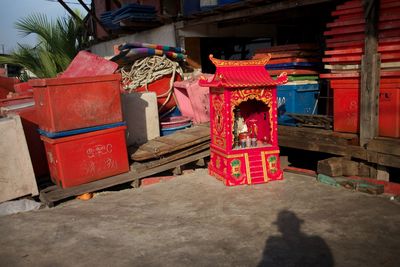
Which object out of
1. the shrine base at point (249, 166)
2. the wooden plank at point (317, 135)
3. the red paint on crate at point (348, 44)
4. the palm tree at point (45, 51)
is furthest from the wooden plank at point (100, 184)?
the palm tree at point (45, 51)

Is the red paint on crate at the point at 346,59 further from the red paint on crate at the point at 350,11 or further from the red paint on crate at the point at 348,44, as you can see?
the red paint on crate at the point at 350,11

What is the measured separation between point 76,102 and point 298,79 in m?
4.49

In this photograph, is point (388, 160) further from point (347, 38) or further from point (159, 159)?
point (159, 159)

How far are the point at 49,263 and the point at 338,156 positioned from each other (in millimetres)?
4451

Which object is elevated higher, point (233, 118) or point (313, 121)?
point (233, 118)

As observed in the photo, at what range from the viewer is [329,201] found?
4676 millimetres

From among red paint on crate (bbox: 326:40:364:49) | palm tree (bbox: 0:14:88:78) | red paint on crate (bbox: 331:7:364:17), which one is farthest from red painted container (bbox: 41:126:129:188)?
palm tree (bbox: 0:14:88:78)

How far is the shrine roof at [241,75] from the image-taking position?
17.3ft

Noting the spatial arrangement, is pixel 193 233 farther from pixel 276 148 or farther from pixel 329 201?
pixel 276 148

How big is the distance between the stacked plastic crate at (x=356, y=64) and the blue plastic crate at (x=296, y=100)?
144cm

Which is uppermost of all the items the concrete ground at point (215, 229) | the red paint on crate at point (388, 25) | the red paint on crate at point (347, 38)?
the red paint on crate at point (388, 25)

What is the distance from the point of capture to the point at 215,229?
13.4 ft

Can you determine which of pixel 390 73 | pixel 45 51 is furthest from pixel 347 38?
pixel 45 51

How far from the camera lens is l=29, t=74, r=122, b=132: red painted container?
16.9 feet
